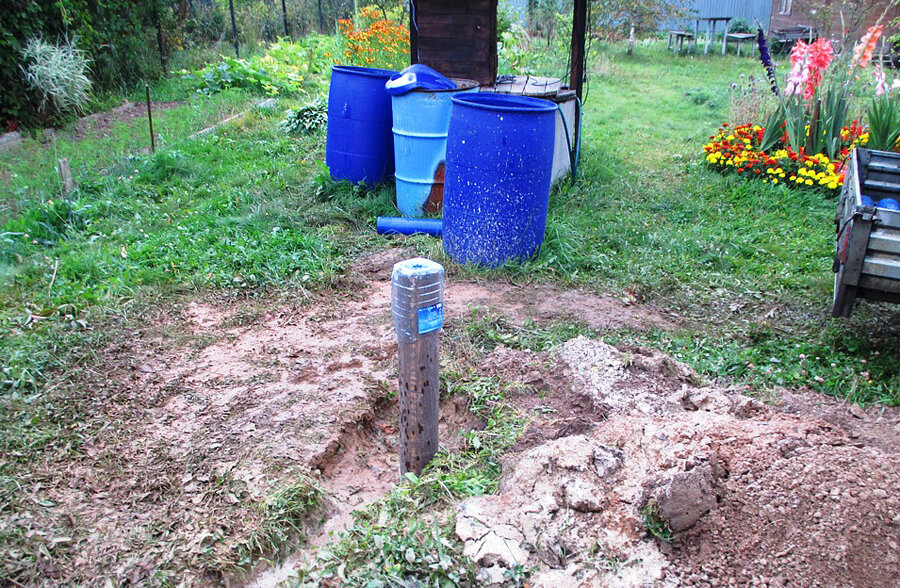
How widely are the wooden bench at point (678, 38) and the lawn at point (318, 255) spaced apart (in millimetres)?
12263

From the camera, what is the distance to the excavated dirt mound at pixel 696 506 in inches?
76.3

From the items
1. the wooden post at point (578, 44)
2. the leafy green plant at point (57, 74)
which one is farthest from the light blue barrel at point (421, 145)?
the leafy green plant at point (57, 74)

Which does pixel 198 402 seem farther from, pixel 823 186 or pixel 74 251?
pixel 823 186

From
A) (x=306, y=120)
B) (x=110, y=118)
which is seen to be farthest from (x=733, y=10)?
(x=110, y=118)

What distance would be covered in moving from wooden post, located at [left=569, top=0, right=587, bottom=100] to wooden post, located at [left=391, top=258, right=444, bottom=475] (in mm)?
4942

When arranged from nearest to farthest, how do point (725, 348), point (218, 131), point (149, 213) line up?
1. point (725, 348)
2. point (149, 213)
3. point (218, 131)

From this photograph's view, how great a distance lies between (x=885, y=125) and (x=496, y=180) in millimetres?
4551

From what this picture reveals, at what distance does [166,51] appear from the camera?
11.8 meters

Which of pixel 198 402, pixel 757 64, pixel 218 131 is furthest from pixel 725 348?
pixel 757 64

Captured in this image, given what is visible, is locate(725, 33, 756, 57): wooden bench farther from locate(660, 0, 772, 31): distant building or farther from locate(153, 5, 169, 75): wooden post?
locate(153, 5, 169, 75): wooden post

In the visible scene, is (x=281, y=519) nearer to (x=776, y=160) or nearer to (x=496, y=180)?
(x=496, y=180)

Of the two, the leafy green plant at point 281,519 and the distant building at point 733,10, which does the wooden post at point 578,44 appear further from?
the distant building at point 733,10

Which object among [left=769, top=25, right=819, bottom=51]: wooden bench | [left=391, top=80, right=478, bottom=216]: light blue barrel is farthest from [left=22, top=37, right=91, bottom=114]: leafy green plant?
[left=769, top=25, right=819, bottom=51]: wooden bench

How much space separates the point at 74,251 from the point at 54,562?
127 inches
